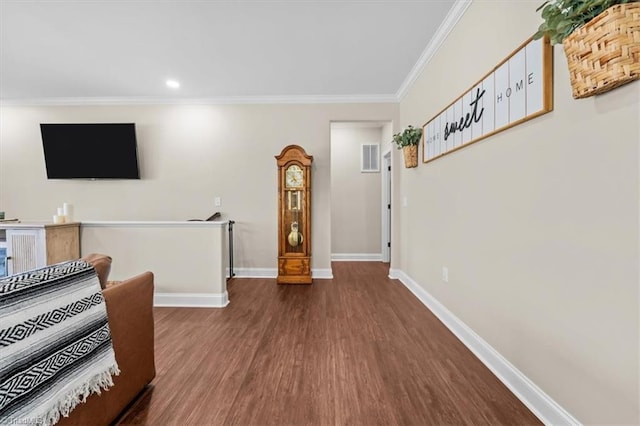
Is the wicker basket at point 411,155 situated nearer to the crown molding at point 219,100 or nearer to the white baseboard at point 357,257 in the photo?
the crown molding at point 219,100

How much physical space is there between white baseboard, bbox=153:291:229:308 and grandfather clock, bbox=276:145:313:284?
3.58ft

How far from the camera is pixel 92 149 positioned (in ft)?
14.4

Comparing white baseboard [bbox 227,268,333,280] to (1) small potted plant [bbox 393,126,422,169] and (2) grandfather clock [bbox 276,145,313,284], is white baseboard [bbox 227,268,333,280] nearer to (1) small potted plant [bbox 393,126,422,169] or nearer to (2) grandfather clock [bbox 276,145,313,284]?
(2) grandfather clock [bbox 276,145,313,284]

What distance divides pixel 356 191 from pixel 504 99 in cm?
397

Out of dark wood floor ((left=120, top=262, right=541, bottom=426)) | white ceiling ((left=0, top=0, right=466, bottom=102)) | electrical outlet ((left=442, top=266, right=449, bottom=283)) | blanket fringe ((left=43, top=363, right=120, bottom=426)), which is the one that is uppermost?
white ceiling ((left=0, top=0, right=466, bottom=102))

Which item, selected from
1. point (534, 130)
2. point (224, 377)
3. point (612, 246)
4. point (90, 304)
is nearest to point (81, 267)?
point (90, 304)

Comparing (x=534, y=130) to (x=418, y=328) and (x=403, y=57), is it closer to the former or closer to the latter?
(x=418, y=328)

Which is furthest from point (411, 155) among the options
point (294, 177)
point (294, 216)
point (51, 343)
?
point (51, 343)

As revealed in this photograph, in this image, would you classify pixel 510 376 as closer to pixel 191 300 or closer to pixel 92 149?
pixel 191 300

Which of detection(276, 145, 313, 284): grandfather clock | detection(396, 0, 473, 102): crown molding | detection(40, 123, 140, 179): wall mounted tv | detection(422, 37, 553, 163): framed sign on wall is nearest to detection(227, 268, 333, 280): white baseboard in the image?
detection(276, 145, 313, 284): grandfather clock

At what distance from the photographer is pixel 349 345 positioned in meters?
2.27

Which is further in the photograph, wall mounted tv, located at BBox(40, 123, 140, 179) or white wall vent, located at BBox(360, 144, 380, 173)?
white wall vent, located at BBox(360, 144, 380, 173)

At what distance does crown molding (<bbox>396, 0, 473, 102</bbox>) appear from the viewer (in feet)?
7.67

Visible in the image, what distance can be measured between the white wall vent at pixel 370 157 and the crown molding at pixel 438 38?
1.80 m
